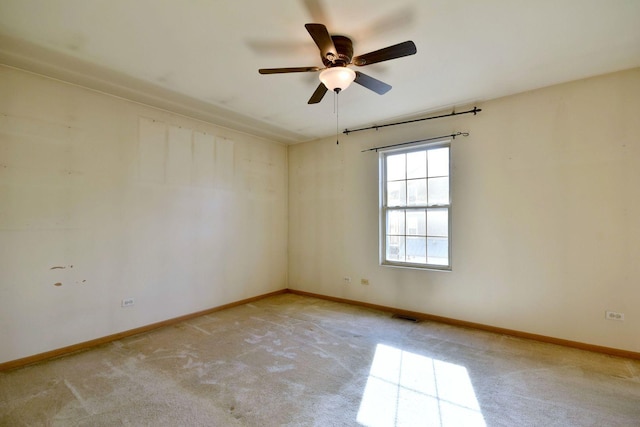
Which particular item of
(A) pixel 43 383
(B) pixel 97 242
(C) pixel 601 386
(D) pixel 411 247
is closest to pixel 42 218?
(B) pixel 97 242

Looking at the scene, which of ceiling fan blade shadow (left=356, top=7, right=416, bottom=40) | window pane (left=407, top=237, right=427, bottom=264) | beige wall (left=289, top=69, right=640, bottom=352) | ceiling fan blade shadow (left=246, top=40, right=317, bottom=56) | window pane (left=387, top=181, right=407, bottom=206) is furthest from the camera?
window pane (left=387, top=181, right=407, bottom=206)

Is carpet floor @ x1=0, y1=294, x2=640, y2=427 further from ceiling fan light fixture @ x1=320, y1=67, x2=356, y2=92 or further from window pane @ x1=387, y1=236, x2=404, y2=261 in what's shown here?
ceiling fan light fixture @ x1=320, y1=67, x2=356, y2=92

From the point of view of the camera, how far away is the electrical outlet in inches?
112

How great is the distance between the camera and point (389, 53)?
2.07m

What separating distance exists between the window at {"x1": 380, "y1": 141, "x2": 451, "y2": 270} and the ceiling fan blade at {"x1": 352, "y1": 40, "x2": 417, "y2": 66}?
7.10 ft

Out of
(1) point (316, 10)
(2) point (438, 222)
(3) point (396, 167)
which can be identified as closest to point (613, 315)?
(2) point (438, 222)

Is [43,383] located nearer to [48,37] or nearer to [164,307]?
[164,307]

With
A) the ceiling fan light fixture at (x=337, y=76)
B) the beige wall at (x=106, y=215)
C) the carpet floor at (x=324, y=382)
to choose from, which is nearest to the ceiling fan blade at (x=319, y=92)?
the ceiling fan light fixture at (x=337, y=76)

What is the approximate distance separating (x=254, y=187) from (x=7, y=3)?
10.9 ft

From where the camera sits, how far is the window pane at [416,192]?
4.10m

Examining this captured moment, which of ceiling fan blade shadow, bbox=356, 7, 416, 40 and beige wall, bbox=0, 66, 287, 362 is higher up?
ceiling fan blade shadow, bbox=356, 7, 416, 40

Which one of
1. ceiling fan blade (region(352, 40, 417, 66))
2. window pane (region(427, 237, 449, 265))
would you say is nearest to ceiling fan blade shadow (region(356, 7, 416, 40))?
ceiling fan blade (region(352, 40, 417, 66))

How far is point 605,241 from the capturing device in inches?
115

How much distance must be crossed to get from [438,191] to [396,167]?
74 cm
